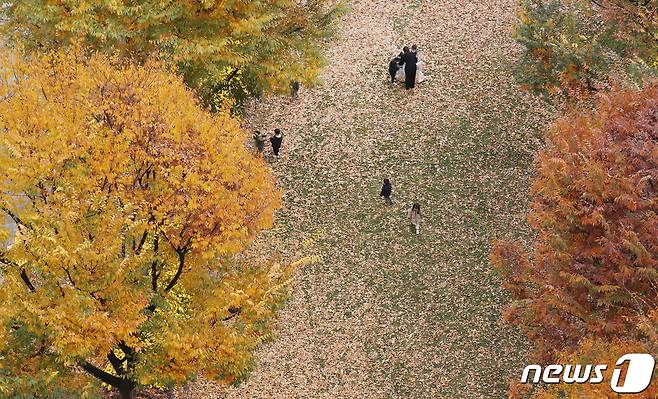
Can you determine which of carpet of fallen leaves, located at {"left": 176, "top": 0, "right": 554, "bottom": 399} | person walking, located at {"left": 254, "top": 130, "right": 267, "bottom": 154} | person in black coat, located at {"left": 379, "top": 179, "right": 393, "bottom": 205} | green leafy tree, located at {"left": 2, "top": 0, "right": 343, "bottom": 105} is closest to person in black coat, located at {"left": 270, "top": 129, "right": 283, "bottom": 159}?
person walking, located at {"left": 254, "top": 130, "right": 267, "bottom": 154}

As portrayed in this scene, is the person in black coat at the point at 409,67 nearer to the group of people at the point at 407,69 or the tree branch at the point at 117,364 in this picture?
the group of people at the point at 407,69

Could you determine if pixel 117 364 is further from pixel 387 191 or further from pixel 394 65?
pixel 394 65

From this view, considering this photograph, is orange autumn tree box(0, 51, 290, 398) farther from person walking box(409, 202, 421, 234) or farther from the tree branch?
person walking box(409, 202, 421, 234)

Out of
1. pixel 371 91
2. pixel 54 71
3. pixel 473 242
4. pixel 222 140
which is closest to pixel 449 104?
pixel 371 91

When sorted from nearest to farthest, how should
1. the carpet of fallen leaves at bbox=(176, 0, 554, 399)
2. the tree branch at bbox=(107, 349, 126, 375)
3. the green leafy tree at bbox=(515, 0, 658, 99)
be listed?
the tree branch at bbox=(107, 349, 126, 375) < the carpet of fallen leaves at bbox=(176, 0, 554, 399) < the green leafy tree at bbox=(515, 0, 658, 99)

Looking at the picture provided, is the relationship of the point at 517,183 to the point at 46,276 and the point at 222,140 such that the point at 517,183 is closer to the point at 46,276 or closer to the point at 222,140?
the point at 222,140

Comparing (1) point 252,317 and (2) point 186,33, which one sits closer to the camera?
(1) point 252,317

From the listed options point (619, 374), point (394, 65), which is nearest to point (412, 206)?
point (394, 65)
